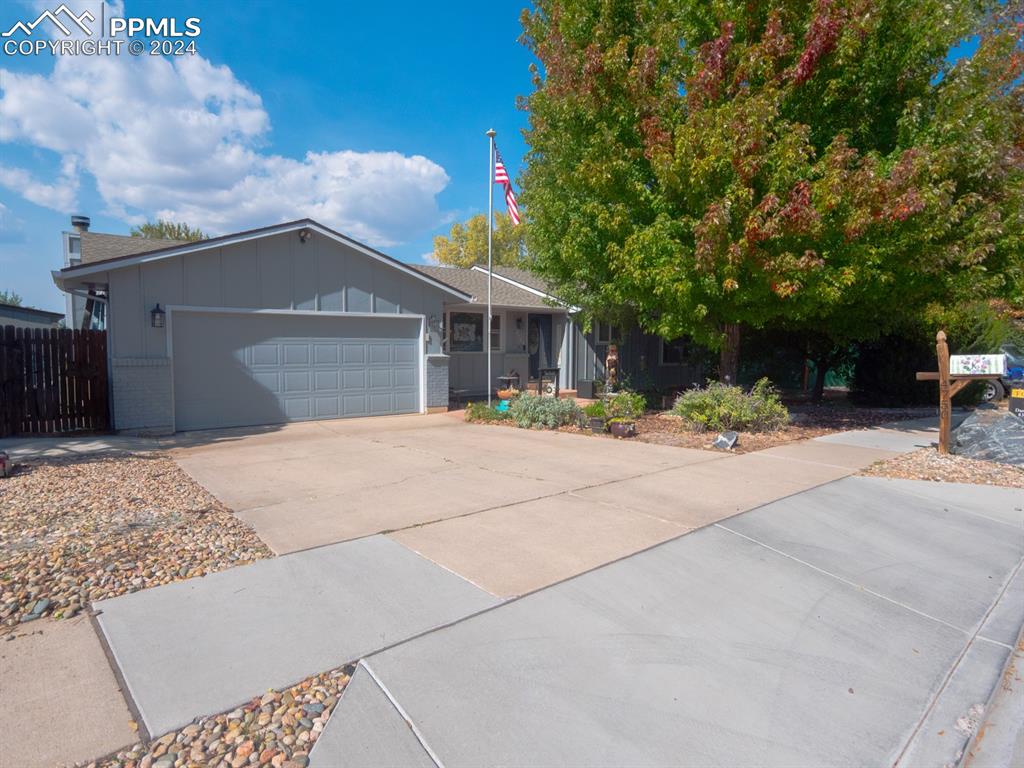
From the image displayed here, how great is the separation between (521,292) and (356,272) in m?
6.51

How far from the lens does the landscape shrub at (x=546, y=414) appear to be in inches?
449

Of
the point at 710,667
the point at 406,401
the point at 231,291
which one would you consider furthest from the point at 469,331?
the point at 710,667

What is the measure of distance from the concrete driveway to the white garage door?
937 millimetres

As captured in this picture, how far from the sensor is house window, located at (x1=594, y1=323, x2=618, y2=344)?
59.3 ft

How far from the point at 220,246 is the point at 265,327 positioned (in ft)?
5.48

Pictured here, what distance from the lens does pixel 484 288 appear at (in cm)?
1755

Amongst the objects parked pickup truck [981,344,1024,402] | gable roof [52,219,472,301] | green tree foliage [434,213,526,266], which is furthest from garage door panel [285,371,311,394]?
green tree foliage [434,213,526,266]

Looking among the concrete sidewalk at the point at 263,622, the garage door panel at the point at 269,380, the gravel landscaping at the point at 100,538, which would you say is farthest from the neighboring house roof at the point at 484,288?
the concrete sidewalk at the point at 263,622

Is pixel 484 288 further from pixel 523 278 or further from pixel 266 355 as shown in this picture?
pixel 266 355

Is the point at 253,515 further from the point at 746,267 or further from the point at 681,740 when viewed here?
the point at 746,267

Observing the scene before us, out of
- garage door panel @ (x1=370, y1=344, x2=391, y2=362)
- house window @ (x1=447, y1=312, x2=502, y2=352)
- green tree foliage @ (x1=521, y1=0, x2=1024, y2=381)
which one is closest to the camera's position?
green tree foliage @ (x1=521, y1=0, x2=1024, y2=381)

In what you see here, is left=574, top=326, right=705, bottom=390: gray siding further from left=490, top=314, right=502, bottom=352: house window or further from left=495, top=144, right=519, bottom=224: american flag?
left=495, top=144, right=519, bottom=224: american flag

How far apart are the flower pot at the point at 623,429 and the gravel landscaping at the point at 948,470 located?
11.8 feet

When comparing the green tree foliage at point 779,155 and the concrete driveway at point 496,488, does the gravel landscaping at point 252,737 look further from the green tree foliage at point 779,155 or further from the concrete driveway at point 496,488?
the green tree foliage at point 779,155
